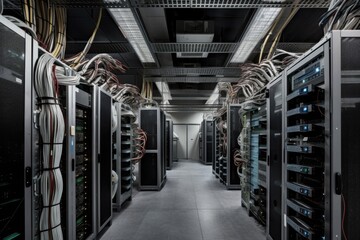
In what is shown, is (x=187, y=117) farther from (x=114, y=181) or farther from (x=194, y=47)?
(x=114, y=181)

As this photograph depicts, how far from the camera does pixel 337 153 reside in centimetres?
141

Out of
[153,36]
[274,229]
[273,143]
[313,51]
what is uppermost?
[153,36]

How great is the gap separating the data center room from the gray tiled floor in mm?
25

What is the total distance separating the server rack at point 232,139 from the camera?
5.35 m

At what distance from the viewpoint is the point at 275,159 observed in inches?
97.3

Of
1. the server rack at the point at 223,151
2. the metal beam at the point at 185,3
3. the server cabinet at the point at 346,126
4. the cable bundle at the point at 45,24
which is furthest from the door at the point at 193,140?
the server cabinet at the point at 346,126

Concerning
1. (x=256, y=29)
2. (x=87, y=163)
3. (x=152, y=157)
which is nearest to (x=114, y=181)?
(x=87, y=163)

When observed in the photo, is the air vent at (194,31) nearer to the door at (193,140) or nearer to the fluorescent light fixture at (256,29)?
the fluorescent light fixture at (256,29)

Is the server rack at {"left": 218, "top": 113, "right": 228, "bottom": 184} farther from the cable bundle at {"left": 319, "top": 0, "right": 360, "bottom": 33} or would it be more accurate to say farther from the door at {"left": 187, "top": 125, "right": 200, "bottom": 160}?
the door at {"left": 187, "top": 125, "right": 200, "bottom": 160}

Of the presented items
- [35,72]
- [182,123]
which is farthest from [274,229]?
[182,123]

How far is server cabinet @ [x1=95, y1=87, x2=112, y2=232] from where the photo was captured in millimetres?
2812

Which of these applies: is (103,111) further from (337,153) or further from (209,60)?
(209,60)

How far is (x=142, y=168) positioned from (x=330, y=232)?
4499 millimetres

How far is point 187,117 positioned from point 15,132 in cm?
1239
